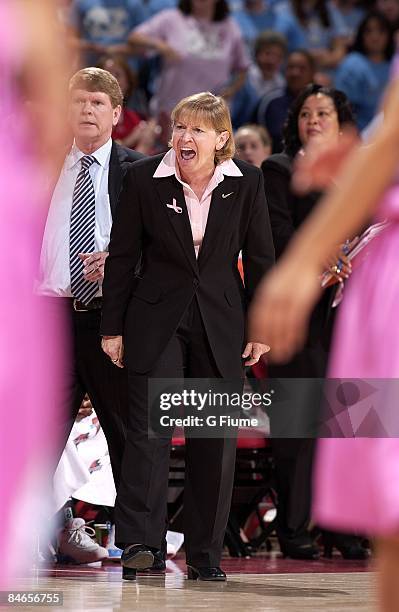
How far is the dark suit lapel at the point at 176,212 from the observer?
18.9ft

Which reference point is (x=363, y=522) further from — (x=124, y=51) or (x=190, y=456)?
(x=124, y=51)

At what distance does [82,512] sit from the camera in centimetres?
743

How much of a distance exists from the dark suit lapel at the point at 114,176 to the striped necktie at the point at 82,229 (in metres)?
0.08

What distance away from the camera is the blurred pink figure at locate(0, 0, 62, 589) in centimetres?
267

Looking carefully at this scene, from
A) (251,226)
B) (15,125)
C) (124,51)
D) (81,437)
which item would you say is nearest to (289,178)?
(251,226)

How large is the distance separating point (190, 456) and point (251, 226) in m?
0.99

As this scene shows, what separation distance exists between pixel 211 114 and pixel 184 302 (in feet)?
2.58

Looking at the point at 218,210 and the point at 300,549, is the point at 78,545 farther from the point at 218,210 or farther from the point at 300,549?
the point at 218,210

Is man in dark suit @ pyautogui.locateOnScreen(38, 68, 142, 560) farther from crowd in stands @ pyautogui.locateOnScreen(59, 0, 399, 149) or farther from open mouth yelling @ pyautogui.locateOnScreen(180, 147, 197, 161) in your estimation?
crowd in stands @ pyautogui.locateOnScreen(59, 0, 399, 149)

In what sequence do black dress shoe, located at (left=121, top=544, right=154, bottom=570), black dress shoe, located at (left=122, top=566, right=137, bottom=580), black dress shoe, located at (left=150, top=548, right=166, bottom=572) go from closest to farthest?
1. black dress shoe, located at (left=121, top=544, right=154, bottom=570)
2. black dress shoe, located at (left=122, top=566, right=137, bottom=580)
3. black dress shoe, located at (left=150, top=548, right=166, bottom=572)

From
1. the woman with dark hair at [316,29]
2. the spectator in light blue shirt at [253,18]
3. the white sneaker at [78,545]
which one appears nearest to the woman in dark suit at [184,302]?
the white sneaker at [78,545]

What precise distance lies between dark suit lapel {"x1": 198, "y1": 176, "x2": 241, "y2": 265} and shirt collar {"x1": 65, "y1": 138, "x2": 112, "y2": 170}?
0.59 m

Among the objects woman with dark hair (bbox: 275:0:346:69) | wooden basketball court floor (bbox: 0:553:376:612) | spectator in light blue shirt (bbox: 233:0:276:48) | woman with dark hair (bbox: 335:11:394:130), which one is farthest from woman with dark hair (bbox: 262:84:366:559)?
woman with dark hair (bbox: 275:0:346:69)

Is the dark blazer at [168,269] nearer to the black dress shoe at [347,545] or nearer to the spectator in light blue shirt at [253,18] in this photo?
the black dress shoe at [347,545]
